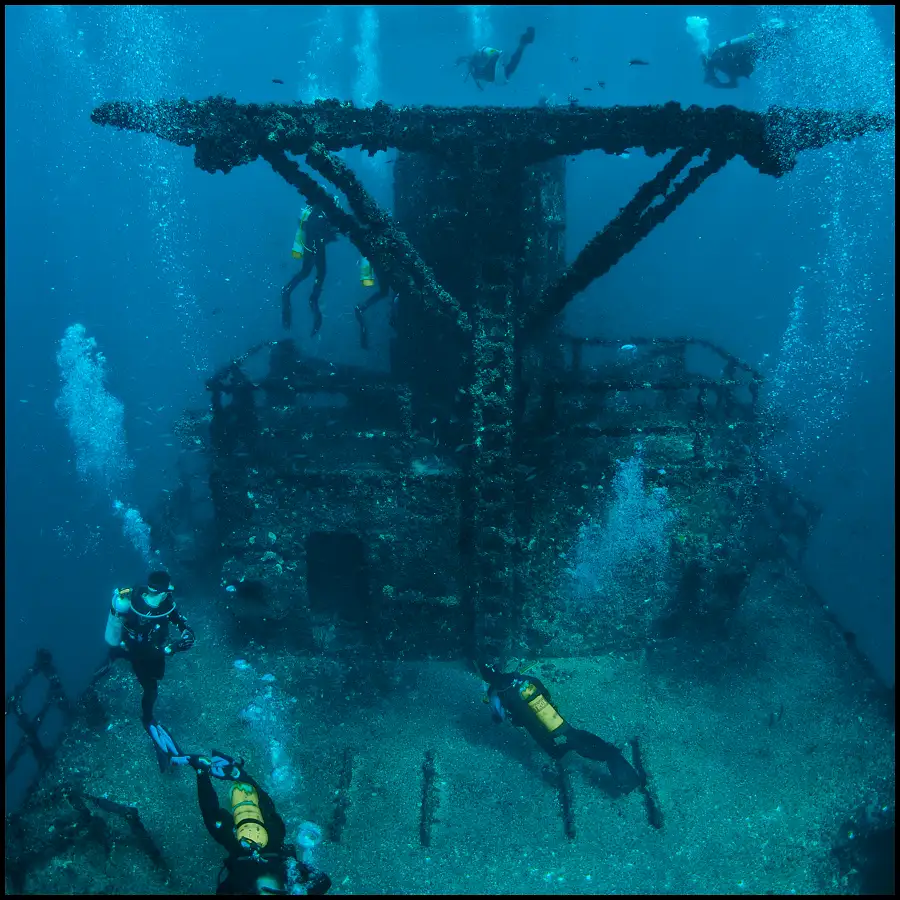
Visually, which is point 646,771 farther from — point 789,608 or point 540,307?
point 540,307

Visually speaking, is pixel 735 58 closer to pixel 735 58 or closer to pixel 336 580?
pixel 735 58

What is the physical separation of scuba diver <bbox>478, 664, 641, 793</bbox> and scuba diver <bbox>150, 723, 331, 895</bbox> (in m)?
2.49

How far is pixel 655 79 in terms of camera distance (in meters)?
53.1

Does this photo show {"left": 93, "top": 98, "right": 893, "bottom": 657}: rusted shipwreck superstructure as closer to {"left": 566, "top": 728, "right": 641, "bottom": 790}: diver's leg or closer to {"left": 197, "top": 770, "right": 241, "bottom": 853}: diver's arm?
{"left": 566, "top": 728, "right": 641, "bottom": 790}: diver's leg

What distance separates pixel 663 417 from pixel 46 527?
31.5 m

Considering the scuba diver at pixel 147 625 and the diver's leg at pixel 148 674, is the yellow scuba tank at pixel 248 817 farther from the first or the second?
the diver's leg at pixel 148 674

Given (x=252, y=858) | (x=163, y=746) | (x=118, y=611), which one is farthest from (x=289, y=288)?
(x=252, y=858)

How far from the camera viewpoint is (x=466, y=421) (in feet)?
21.4

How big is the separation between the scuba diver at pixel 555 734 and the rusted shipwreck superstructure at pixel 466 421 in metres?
0.87

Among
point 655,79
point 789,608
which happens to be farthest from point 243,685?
point 655,79

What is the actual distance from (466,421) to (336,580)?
294 centimetres

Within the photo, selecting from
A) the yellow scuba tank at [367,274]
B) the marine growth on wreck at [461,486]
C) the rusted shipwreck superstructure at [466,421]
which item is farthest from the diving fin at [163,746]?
the yellow scuba tank at [367,274]

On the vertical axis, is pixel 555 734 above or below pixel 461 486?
below

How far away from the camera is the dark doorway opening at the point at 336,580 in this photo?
298 inches
